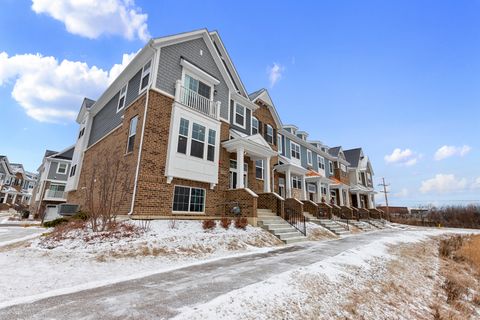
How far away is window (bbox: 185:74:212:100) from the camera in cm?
1359

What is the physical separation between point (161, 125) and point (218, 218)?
5797 millimetres

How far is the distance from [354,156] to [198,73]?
33233 mm

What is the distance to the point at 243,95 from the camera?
18953 millimetres

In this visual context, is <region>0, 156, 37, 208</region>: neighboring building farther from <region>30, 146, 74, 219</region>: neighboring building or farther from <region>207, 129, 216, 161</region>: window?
<region>207, 129, 216, 161</region>: window

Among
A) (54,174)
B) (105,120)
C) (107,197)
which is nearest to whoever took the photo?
(107,197)

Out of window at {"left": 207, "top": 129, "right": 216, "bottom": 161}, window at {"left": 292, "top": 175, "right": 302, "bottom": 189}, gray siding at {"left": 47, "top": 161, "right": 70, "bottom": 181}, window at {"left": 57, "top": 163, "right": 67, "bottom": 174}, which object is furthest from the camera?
window at {"left": 57, "top": 163, "right": 67, "bottom": 174}

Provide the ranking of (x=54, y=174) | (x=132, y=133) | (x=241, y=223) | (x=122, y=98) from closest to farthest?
(x=241, y=223) < (x=132, y=133) < (x=122, y=98) < (x=54, y=174)

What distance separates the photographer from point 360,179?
125 feet

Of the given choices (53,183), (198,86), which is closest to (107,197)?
(198,86)

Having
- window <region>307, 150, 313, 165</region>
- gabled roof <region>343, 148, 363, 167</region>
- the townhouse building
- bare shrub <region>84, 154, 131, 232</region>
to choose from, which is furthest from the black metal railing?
gabled roof <region>343, 148, 363, 167</region>

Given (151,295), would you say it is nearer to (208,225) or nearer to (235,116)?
(208,225)

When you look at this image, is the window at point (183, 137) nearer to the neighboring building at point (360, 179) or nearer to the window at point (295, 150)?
the window at point (295, 150)

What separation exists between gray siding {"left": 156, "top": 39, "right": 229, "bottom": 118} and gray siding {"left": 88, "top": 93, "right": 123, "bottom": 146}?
437 centimetres

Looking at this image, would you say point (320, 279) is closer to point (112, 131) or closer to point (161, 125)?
point (161, 125)
